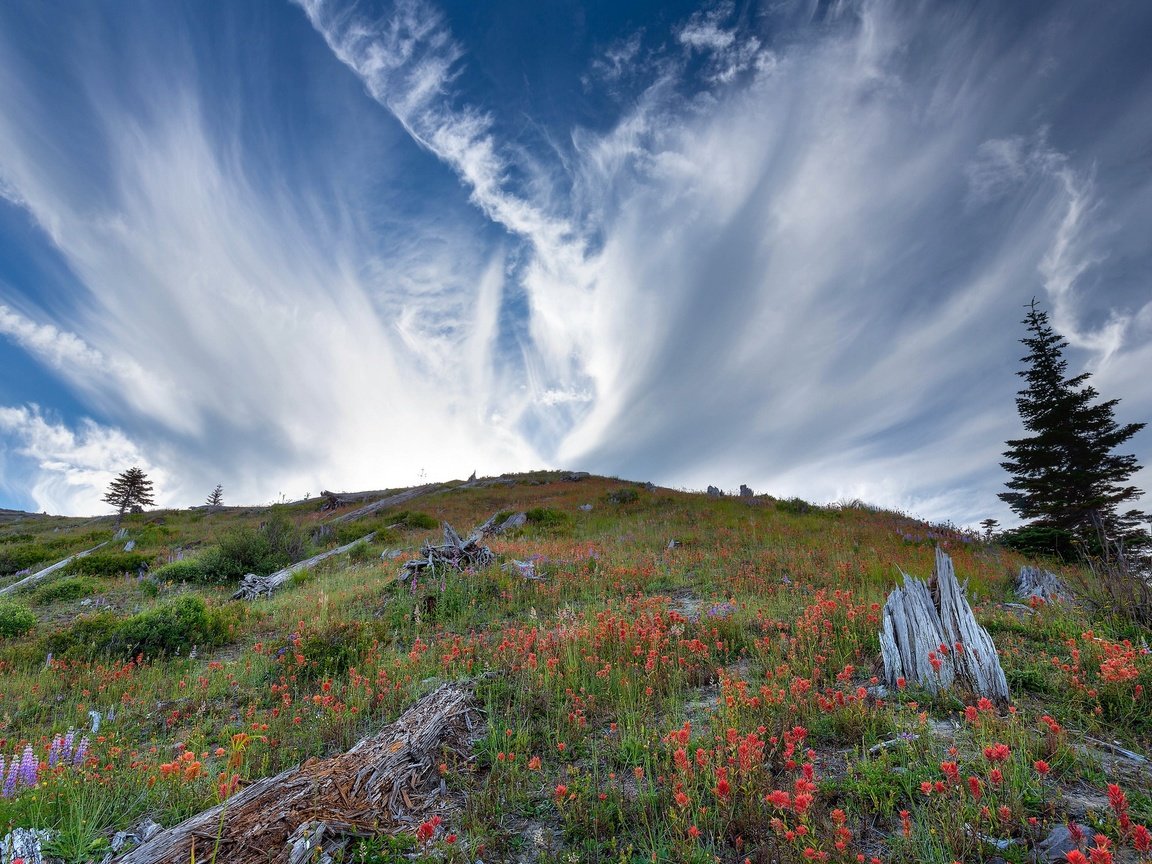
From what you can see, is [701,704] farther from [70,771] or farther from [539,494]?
[539,494]

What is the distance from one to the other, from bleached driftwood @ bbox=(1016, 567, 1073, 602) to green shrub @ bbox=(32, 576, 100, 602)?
20.5 m

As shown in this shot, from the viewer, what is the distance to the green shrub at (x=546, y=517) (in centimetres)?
2123

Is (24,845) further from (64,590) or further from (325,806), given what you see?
(64,590)

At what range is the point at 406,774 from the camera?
3666 millimetres

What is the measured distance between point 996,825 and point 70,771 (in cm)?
597

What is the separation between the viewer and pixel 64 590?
1297cm

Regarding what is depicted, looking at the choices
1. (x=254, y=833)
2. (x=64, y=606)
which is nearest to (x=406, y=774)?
(x=254, y=833)

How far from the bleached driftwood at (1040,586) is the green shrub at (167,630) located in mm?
13553

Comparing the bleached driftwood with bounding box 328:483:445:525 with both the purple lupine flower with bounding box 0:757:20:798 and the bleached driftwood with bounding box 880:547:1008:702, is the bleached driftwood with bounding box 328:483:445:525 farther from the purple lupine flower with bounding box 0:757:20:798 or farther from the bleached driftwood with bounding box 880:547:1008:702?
the bleached driftwood with bounding box 880:547:1008:702

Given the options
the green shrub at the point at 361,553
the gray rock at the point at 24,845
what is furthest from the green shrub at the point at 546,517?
the gray rock at the point at 24,845

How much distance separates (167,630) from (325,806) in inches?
312

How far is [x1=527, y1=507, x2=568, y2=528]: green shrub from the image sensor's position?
69.7ft

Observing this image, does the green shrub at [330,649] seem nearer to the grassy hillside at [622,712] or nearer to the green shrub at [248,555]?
the grassy hillside at [622,712]

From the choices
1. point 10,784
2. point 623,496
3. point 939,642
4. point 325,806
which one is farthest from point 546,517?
point 325,806
